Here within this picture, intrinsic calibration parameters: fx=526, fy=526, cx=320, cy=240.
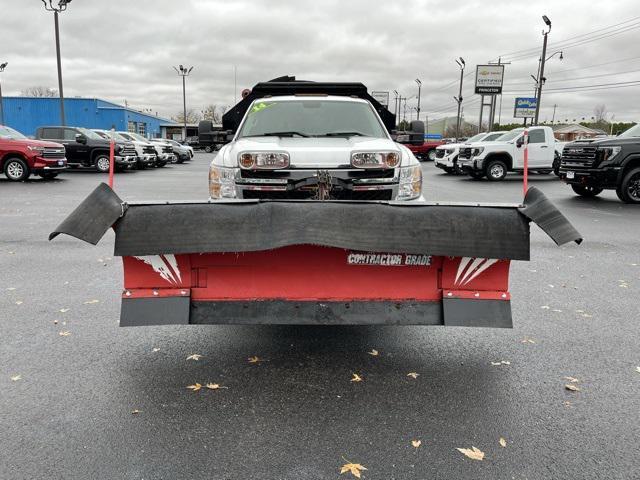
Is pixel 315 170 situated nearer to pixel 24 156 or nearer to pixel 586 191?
pixel 586 191

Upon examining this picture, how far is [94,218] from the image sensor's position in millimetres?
3182

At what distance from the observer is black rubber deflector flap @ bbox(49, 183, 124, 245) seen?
3121mm

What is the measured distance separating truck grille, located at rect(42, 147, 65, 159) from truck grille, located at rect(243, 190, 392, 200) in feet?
52.5

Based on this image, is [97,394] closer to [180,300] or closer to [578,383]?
[180,300]

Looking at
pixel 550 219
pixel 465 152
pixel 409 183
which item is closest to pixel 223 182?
pixel 409 183

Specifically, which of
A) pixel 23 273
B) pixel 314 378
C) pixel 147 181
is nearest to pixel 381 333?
pixel 314 378

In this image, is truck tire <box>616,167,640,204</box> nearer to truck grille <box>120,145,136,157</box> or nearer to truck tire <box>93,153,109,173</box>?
truck grille <box>120,145,136,157</box>

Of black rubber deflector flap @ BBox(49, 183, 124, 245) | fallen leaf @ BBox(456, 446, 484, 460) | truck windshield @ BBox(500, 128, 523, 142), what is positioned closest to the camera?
fallen leaf @ BBox(456, 446, 484, 460)

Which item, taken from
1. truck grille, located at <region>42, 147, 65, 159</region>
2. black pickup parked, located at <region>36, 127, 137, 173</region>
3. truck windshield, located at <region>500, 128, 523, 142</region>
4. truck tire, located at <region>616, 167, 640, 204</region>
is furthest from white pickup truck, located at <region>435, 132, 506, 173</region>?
truck grille, located at <region>42, 147, 65, 159</region>

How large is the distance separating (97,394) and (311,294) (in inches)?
59.9

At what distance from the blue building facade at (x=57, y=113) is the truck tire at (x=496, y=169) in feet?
185

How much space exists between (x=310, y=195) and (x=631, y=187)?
12.5 meters

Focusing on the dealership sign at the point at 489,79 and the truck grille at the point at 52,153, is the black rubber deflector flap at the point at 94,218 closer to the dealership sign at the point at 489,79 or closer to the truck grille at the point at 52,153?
the truck grille at the point at 52,153

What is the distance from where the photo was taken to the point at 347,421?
312cm
